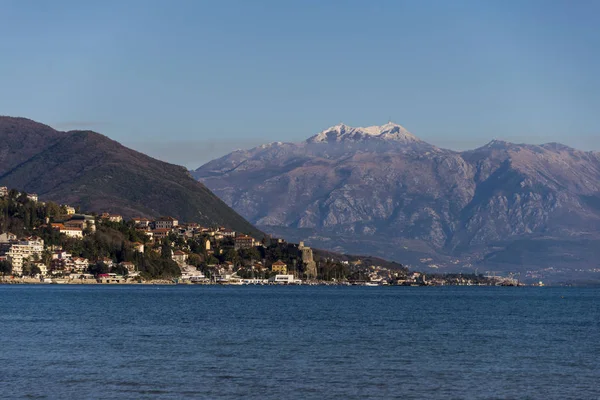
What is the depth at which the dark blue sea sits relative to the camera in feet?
191

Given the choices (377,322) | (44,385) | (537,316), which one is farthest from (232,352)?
(537,316)

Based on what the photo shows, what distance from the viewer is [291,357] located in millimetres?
72438

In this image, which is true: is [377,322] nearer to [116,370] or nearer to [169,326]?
[169,326]

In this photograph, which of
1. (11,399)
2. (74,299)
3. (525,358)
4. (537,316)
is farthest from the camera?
(74,299)

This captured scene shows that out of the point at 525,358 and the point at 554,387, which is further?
the point at 525,358

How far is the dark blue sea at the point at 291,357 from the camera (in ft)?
191

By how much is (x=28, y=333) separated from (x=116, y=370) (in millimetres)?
26721

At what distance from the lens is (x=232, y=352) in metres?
74.8

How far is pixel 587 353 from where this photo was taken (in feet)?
258

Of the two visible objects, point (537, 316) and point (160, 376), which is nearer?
point (160, 376)

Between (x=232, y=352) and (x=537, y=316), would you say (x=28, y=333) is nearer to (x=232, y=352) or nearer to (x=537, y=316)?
(x=232, y=352)

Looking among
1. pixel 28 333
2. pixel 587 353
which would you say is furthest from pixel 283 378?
pixel 28 333

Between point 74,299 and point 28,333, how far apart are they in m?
73.4

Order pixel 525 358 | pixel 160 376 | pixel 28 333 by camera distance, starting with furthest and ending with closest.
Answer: pixel 28 333, pixel 525 358, pixel 160 376
